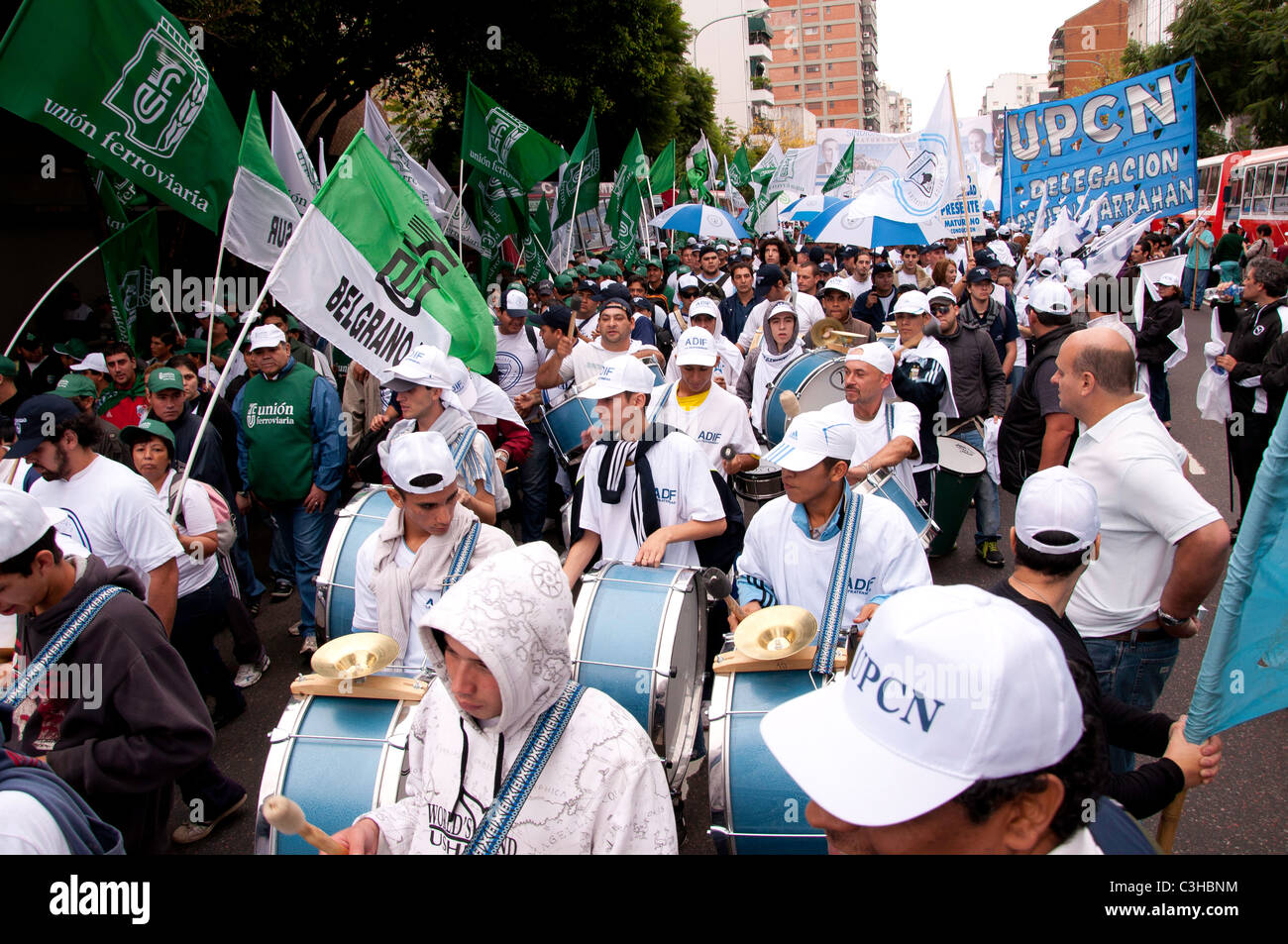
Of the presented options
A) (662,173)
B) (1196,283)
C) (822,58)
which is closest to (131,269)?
(662,173)

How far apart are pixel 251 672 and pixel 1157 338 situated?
901 cm

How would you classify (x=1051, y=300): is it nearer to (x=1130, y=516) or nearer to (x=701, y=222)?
(x=1130, y=516)

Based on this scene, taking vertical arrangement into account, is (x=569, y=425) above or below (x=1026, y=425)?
above

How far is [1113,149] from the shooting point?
1130 cm

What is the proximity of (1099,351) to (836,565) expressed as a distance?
1255mm

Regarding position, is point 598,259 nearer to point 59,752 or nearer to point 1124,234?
point 1124,234

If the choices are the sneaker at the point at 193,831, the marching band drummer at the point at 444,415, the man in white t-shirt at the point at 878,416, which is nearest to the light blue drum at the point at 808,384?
the man in white t-shirt at the point at 878,416

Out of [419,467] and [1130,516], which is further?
[419,467]

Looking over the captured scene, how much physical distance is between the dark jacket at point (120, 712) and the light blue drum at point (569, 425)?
162 inches

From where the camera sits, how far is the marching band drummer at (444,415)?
4.85 meters

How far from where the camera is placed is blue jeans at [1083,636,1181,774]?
10.7ft

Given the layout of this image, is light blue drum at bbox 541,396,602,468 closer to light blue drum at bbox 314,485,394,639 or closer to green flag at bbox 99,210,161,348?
light blue drum at bbox 314,485,394,639

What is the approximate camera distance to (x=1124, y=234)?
36.1ft
